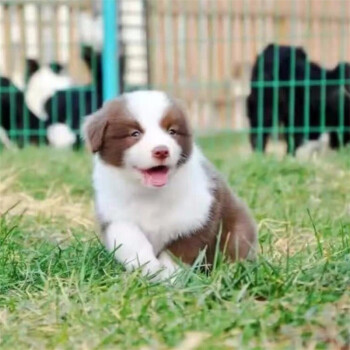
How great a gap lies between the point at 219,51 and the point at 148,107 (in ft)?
21.9

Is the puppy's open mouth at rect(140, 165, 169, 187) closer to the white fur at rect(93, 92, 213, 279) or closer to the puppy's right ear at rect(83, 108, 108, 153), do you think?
the white fur at rect(93, 92, 213, 279)

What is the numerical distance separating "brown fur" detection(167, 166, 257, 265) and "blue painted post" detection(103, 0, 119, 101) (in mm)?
4440

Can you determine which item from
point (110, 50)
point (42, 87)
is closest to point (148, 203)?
point (110, 50)

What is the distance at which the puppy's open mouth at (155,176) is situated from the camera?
3877 mm

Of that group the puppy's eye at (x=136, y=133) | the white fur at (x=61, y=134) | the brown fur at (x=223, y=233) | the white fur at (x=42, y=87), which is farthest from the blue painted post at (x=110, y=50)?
the puppy's eye at (x=136, y=133)

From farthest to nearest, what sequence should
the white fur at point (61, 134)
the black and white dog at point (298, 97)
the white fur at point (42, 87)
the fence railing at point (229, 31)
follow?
1. the white fur at point (42, 87)
2. the white fur at point (61, 134)
3. the fence railing at point (229, 31)
4. the black and white dog at point (298, 97)

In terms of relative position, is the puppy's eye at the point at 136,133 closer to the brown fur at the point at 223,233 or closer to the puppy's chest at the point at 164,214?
the puppy's chest at the point at 164,214

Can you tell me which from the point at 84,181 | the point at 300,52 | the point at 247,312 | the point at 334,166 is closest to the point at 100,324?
the point at 247,312

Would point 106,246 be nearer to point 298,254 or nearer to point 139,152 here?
point 139,152

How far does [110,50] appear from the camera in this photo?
8.66 meters

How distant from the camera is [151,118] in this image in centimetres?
387

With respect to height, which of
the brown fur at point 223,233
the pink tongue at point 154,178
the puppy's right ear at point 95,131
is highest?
the puppy's right ear at point 95,131

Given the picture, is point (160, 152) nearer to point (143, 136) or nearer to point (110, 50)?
point (143, 136)

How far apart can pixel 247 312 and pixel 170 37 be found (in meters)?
6.68
